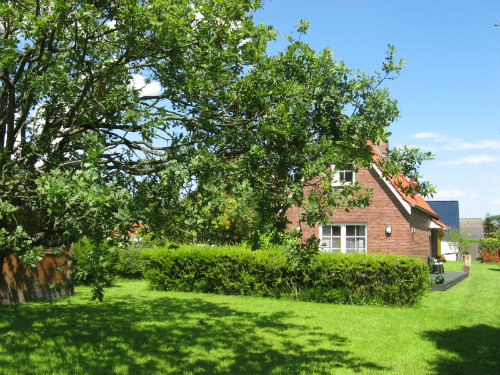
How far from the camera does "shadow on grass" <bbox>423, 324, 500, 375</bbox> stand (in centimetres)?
751

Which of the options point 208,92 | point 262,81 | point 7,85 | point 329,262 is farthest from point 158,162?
point 329,262

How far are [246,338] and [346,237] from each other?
43.0ft

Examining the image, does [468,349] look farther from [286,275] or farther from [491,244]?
[491,244]

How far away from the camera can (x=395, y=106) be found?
7.01 meters

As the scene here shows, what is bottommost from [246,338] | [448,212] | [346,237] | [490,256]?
[246,338]

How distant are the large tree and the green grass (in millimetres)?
2162

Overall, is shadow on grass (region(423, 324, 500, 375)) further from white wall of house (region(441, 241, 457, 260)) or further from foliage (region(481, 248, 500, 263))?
white wall of house (region(441, 241, 457, 260))

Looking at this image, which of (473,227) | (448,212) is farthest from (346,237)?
(473,227)

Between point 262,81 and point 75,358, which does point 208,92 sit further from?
point 75,358

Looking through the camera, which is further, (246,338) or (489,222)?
(489,222)

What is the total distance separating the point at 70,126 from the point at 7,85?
1.23 m

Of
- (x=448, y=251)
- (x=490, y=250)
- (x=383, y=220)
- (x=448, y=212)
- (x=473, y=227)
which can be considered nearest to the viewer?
(x=383, y=220)

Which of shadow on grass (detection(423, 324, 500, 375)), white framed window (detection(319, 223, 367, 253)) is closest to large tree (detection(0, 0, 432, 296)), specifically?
shadow on grass (detection(423, 324, 500, 375))

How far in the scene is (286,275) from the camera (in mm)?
15898
